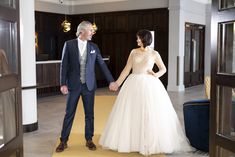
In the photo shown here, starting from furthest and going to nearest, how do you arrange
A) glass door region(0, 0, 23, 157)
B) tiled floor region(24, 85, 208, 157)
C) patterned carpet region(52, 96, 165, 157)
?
tiled floor region(24, 85, 208, 157)
patterned carpet region(52, 96, 165, 157)
glass door region(0, 0, 23, 157)

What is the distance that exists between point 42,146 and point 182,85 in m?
7.42

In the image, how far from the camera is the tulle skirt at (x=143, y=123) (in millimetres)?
4023

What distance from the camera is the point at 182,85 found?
11.2 m

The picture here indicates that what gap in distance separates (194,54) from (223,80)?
1082 cm

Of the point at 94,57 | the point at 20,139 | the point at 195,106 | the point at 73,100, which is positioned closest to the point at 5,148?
the point at 20,139

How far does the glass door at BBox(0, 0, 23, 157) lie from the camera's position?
2.30 m

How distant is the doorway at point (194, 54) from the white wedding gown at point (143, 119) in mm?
7834

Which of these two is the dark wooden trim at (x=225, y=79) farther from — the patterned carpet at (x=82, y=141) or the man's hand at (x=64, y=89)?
the man's hand at (x=64, y=89)

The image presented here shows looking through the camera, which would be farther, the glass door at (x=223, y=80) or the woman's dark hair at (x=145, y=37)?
the woman's dark hair at (x=145, y=37)

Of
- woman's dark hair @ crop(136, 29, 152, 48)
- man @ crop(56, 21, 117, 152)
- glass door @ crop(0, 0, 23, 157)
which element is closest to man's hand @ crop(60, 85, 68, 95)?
man @ crop(56, 21, 117, 152)

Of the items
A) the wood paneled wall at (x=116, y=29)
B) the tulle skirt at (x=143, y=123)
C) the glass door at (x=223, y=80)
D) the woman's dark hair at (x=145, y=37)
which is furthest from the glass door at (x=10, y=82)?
the wood paneled wall at (x=116, y=29)

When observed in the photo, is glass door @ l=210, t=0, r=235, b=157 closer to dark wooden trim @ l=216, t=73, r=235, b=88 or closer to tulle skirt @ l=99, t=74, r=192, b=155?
dark wooden trim @ l=216, t=73, r=235, b=88

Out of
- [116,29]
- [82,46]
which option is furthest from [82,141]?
[116,29]

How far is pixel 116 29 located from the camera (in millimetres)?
12602
